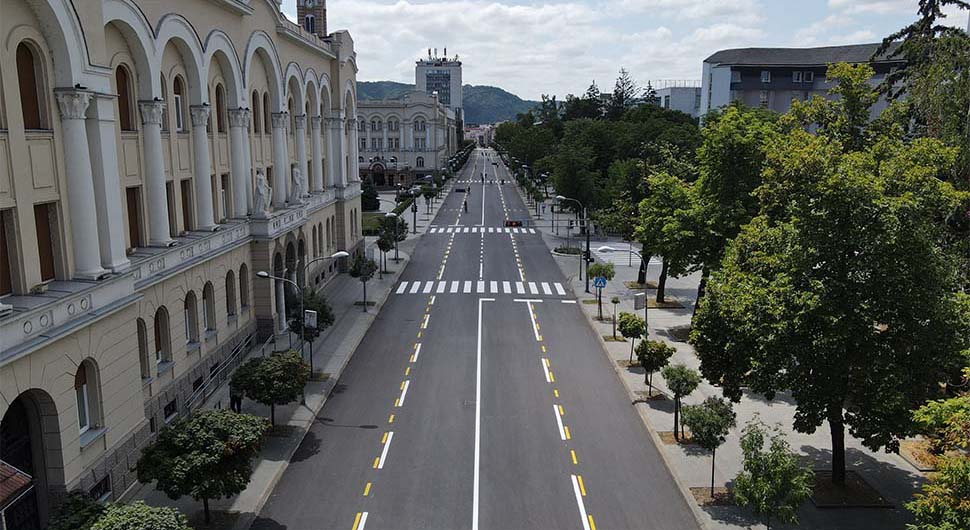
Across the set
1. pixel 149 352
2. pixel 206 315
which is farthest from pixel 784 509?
pixel 206 315

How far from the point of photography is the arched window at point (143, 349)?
24.1 m

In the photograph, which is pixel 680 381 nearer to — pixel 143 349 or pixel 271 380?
pixel 271 380

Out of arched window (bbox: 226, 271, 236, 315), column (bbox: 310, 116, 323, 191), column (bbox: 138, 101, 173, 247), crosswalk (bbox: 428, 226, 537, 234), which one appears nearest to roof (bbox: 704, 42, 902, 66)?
crosswalk (bbox: 428, 226, 537, 234)

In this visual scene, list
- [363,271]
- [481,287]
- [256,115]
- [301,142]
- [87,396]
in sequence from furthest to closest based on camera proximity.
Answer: [481,287]
[301,142]
[363,271]
[256,115]
[87,396]

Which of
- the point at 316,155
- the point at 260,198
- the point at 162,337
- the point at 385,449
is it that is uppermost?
the point at 316,155

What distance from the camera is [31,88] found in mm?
18672

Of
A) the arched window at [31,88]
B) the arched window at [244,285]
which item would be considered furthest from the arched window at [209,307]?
the arched window at [31,88]

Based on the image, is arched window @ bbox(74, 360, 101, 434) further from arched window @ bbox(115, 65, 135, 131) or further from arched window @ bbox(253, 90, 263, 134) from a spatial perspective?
arched window @ bbox(253, 90, 263, 134)

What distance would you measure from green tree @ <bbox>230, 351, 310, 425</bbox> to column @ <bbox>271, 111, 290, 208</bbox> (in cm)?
1675

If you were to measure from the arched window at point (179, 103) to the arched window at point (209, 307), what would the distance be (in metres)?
6.65

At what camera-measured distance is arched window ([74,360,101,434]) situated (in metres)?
19.7

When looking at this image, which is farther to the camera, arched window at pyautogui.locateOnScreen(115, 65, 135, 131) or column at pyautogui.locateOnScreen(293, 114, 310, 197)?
column at pyautogui.locateOnScreen(293, 114, 310, 197)

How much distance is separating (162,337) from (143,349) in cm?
182

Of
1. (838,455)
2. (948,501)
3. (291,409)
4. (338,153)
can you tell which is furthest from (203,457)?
(338,153)
